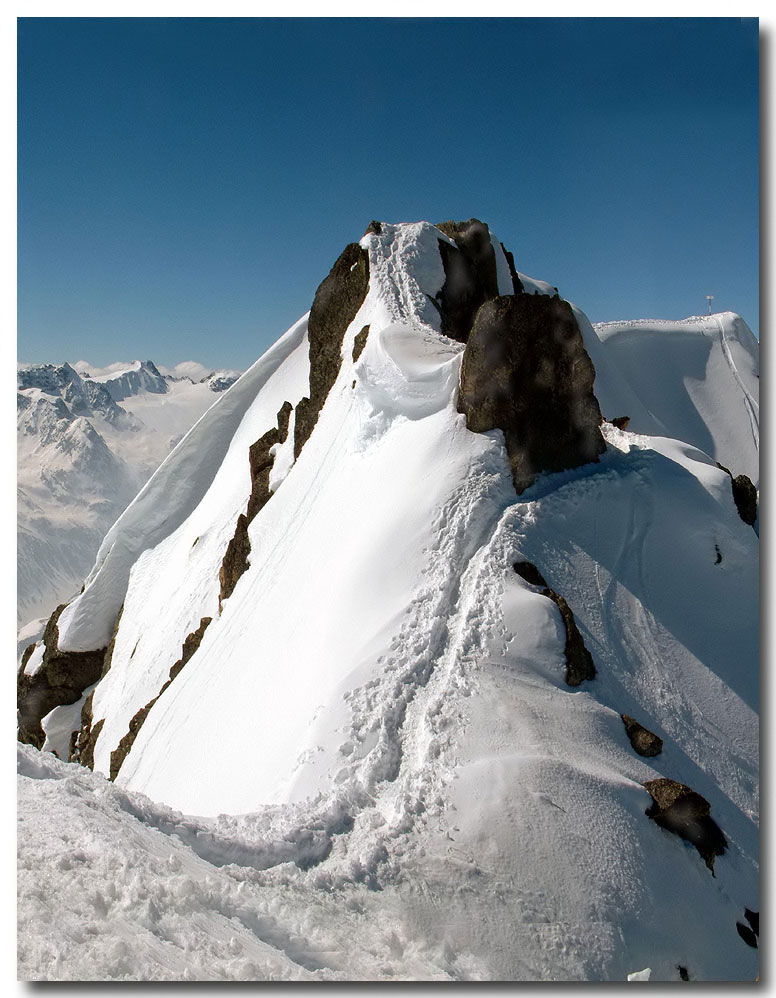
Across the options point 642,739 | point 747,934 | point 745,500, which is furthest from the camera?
point 745,500

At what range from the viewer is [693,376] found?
31266 millimetres

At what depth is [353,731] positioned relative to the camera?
19.5ft

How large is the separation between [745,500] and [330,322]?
464 inches

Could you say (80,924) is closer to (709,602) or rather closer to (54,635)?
(709,602)

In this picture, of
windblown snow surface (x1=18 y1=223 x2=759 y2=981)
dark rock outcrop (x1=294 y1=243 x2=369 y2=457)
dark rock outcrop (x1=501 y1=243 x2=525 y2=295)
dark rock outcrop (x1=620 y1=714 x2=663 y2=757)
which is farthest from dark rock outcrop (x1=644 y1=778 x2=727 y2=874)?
dark rock outcrop (x1=501 y1=243 x2=525 y2=295)

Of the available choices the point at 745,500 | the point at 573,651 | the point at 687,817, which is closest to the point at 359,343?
the point at 745,500

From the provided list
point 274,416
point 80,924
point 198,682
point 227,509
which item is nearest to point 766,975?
point 80,924

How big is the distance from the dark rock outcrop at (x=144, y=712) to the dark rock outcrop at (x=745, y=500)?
10.6 metres

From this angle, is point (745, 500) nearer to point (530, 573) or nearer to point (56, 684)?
point (530, 573)

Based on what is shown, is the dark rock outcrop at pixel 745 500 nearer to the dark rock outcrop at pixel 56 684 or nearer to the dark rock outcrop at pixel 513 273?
the dark rock outcrop at pixel 513 273

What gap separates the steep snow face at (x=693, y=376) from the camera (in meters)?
27.1

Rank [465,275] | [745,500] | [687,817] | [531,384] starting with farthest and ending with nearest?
[465,275]
[745,500]
[531,384]
[687,817]

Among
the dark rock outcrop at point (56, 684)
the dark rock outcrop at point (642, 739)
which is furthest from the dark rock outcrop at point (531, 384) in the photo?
the dark rock outcrop at point (56, 684)

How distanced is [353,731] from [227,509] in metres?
14.6
